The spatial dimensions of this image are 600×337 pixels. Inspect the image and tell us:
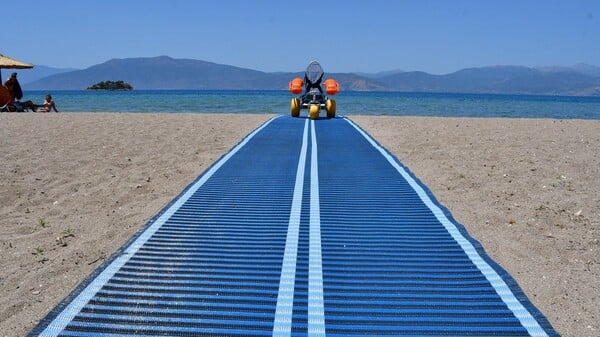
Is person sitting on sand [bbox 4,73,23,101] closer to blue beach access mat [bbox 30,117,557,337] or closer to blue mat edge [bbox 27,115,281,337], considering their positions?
blue beach access mat [bbox 30,117,557,337]

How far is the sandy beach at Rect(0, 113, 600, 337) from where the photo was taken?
462cm

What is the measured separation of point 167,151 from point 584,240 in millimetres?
8356

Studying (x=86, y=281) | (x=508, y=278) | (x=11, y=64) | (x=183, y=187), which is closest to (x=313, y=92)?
(x=11, y=64)

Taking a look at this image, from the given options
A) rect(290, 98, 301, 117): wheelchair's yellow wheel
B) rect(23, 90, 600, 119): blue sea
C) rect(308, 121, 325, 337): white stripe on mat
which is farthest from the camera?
rect(23, 90, 600, 119): blue sea

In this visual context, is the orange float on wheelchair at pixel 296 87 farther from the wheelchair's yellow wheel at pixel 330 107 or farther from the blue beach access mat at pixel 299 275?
the blue beach access mat at pixel 299 275

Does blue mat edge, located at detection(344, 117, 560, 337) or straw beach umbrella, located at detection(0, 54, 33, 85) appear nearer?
blue mat edge, located at detection(344, 117, 560, 337)

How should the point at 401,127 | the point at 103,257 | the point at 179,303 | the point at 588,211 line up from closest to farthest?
1. the point at 179,303
2. the point at 103,257
3. the point at 588,211
4. the point at 401,127

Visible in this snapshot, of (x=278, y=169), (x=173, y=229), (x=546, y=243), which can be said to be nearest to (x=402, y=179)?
(x=278, y=169)

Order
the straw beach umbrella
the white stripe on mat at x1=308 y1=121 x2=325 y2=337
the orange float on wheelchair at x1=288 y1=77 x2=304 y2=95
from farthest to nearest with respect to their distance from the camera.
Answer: the straw beach umbrella, the orange float on wheelchair at x1=288 y1=77 x2=304 y2=95, the white stripe on mat at x1=308 y1=121 x2=325 y2=337

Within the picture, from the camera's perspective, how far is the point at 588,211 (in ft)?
22.6

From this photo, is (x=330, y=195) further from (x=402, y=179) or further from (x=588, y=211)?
(x=588, y=211)

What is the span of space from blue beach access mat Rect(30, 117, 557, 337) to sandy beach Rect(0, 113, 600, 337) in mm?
266

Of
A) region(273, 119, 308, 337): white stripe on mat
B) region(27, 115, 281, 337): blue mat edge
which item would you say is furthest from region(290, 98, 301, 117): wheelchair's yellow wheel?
region(27, 115, 281, 337): blue mat edge

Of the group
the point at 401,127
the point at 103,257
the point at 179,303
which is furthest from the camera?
the point at 401,127
